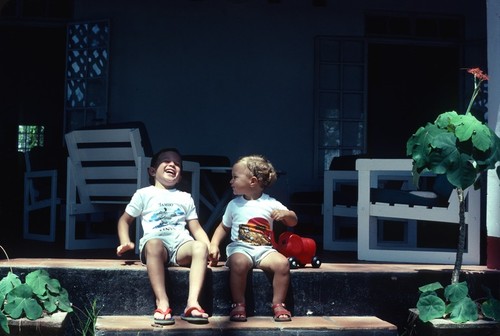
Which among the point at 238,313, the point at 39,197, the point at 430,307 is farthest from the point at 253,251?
the point at 39,197

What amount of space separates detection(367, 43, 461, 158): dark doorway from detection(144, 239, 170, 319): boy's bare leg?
20.1 ft

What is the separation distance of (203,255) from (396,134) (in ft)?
21.7

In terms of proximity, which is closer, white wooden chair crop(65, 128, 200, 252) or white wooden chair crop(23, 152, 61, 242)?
white wooden chair crop(65, 128, 200, 252)

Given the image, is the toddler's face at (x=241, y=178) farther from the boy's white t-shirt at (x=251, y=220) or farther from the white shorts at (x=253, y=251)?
the white shorts at (x=253, y=251)

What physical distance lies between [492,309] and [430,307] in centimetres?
29

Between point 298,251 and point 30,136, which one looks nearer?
point 298,251

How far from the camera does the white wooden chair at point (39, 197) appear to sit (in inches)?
232

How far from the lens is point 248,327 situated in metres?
3.32

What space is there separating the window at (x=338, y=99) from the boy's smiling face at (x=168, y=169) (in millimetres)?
4148

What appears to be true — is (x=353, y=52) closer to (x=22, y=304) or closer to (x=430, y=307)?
(x=430, y=307)

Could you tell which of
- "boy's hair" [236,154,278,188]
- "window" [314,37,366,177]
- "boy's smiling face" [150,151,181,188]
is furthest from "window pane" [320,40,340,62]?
"boy's smiling face" [150,151,181,188]

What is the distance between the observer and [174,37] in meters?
7.79

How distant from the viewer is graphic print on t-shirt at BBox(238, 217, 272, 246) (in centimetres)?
371

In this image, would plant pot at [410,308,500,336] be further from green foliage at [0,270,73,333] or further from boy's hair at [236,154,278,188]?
green foliage at [0,270,73,333]
